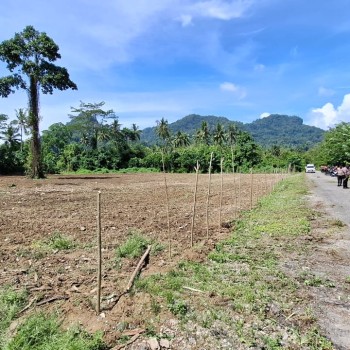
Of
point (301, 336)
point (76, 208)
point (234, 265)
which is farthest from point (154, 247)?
point (76, 208)

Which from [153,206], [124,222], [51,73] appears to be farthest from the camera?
[51,73]

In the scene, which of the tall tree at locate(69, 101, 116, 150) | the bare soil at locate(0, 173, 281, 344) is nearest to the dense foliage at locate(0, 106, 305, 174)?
the tall tree at locate(69, 101, 116, 150)

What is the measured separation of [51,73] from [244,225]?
21470 millimetres

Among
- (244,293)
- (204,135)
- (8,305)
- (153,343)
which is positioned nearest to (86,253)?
(8,305)

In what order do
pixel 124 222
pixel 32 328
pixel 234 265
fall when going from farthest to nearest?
1. pixel 124 222
2. pixel 234 265
3. pixel 32 328

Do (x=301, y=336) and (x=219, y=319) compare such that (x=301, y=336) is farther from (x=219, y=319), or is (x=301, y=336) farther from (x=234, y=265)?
(x=234, y=265)

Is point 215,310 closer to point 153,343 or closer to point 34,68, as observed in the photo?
point 153,343

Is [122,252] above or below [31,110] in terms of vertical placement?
below

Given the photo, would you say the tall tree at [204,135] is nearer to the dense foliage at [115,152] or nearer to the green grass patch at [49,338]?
the dense foliage at [115,152]

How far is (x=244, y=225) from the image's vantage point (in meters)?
9.73

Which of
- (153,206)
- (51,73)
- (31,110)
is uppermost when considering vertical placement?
(51,73)

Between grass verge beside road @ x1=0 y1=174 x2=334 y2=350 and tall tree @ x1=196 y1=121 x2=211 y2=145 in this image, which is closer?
grass verge beside road @ x1=0 y1=174 x2=334 y2=350

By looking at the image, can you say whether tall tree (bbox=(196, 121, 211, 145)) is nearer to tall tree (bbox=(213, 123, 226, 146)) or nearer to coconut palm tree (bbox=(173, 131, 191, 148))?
coconut palm tree (bbox=(173, 131, 191, 148))

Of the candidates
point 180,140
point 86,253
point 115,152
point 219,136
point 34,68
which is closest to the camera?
point 86,253
